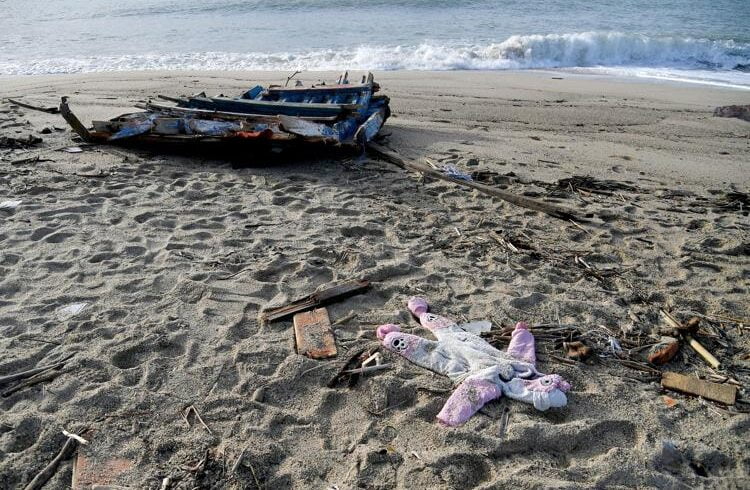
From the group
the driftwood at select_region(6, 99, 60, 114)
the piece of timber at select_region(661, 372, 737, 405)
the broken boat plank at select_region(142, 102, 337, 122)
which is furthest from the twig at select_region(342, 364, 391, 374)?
the driftwood at select_region(6, 99, 60, 114)

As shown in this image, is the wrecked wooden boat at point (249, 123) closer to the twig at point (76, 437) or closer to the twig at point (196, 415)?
the twig at point (196, 415)

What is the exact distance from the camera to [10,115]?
788 centimetres

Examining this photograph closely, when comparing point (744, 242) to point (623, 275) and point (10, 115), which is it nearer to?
point (623, 275)

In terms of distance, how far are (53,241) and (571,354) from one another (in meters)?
3.86

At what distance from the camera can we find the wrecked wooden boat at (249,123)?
5883mm

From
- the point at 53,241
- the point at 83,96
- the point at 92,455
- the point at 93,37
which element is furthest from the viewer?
the point at 93,37

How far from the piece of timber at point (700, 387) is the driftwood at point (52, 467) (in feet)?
9.62

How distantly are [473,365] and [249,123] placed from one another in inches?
159

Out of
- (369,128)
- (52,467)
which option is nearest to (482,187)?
(369,128)

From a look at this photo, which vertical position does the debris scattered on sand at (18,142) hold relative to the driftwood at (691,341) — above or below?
above

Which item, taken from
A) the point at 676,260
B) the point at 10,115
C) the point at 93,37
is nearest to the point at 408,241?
the point at 676,260

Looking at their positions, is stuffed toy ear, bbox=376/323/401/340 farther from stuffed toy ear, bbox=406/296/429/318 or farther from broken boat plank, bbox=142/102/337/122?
broken boat plank, bbox=142/102/337/122

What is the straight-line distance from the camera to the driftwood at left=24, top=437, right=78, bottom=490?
7.56 feet

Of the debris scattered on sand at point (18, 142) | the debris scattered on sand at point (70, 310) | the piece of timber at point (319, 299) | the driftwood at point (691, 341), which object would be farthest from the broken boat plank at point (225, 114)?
the driftwood at point (691, 341)
